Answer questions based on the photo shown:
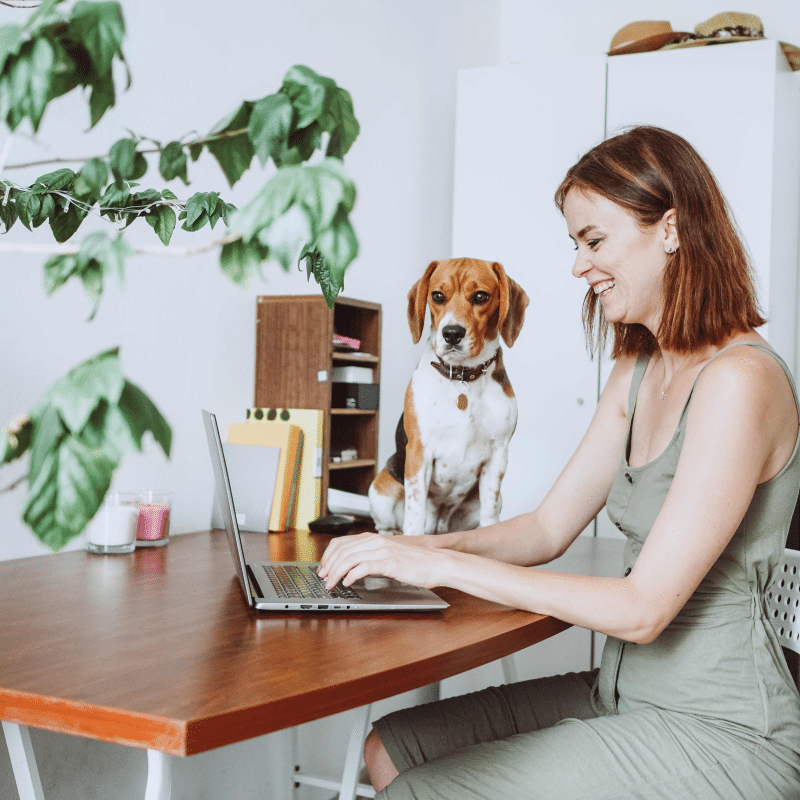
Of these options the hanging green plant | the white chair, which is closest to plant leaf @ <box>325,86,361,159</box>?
the hanging green plant

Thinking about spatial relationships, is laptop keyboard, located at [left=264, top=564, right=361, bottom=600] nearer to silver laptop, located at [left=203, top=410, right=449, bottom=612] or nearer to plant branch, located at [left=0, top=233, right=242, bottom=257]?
silver laptop, located at [left=203, top=410, right=449, bottom=612]

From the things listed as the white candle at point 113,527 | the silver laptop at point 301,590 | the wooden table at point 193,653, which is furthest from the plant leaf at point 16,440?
the white candle at point 113,527

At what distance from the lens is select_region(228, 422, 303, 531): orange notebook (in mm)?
1868

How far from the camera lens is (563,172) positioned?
283 cm

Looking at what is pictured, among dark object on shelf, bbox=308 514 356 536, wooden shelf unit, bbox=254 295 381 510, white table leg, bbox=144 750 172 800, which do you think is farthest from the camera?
wooden shelf unit, bbox=254 295 381 510

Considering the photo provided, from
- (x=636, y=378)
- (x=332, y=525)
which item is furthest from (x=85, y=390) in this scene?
(x=332, y=525)

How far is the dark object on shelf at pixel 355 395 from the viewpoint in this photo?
2.12 metres

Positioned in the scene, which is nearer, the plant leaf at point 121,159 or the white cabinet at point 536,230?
the plant leaf at point 121,159

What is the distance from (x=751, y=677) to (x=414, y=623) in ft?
1.39

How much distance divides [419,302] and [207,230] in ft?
1.76

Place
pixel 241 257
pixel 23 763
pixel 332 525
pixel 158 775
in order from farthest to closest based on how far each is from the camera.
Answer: pixel 332 525
pixel 23 763
pixel 158 775
pixel 241 257

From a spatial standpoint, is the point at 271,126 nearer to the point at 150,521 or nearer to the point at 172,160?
the point at 172,160

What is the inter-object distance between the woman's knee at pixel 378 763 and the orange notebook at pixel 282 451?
690 millimetres

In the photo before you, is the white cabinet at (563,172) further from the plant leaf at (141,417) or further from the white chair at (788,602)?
the plant leaf at (141,417)
